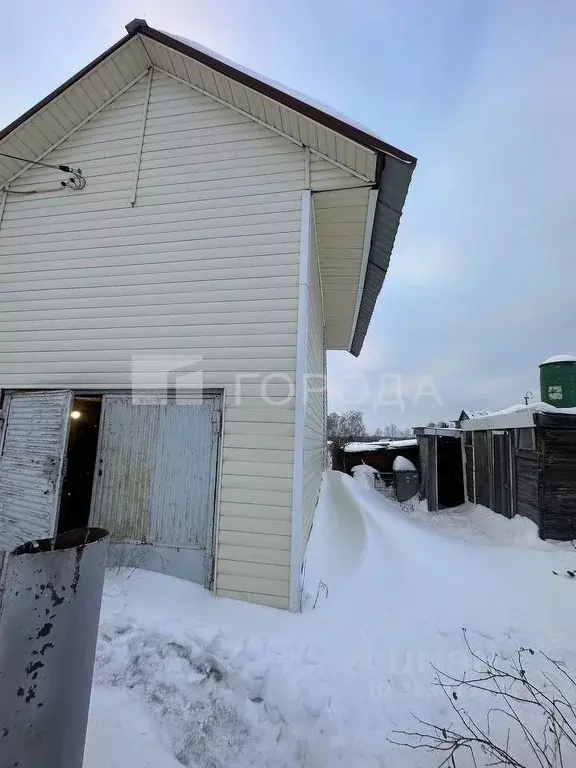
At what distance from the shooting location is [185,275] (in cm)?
499

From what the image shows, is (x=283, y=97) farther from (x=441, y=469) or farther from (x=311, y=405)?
(x=441, y=469)

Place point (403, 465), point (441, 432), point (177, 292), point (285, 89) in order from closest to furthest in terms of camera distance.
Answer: point (285, 89) → point (177, 292) → point (441, 432) → point (403, 465)

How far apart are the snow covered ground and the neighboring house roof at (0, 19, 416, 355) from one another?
4.93 m

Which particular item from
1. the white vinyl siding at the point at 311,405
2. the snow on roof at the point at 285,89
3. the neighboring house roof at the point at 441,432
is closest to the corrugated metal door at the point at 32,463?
the white vinyl siding at the point at 311,405

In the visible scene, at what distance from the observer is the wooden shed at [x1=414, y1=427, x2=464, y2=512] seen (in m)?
12.4

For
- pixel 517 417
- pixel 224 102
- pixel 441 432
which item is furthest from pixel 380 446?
pixel 224 102

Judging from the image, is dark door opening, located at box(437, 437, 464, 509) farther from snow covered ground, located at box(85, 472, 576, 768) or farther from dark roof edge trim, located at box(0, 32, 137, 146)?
dark roof edge trim, located at box(0, 32, 137, 146)

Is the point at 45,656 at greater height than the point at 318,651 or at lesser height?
greater

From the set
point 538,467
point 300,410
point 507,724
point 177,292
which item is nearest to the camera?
point 507,724

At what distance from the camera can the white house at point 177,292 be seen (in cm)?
441

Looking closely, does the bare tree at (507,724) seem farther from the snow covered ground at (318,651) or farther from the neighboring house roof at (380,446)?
the neighboring house roof at (380,446)

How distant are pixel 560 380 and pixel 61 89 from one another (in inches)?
474

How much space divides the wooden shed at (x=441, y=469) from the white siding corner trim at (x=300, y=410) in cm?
942

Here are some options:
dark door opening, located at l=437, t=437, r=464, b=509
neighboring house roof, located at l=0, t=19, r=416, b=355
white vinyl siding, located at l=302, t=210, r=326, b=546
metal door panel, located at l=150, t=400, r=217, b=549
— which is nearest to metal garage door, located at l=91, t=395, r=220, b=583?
metal door panel, located at l=150, t=400, r=217, b=549
